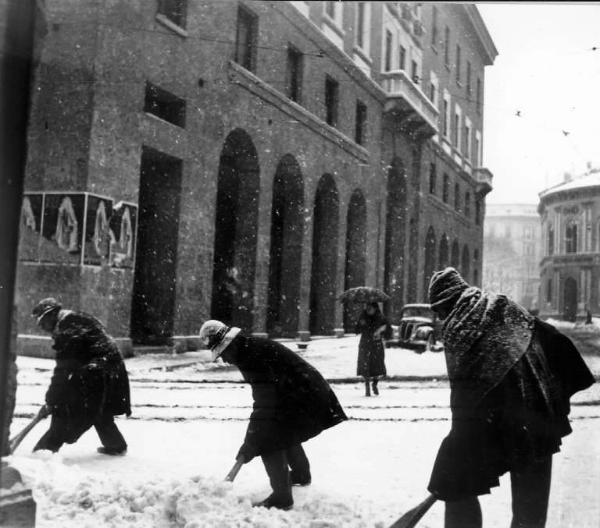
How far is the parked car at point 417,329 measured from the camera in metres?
4.25

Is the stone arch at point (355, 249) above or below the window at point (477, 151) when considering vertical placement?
below

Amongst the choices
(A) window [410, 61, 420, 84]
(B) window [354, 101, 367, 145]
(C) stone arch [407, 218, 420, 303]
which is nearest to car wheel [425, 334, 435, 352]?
(C) stone arch [407, 218, 420, 303]

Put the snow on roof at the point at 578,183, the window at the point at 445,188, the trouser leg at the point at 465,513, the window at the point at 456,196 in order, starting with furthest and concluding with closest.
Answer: the window at the point at 445,188 → the window at the point at 456,196 → the snow on roof at the point at 578,183 → the trouser leg at the point at 465,513

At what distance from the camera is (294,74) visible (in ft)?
14.4

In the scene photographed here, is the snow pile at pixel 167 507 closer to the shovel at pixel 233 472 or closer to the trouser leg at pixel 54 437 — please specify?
the shovel at pixel 233 472

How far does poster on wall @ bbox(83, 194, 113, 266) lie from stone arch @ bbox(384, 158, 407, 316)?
2.01 meters

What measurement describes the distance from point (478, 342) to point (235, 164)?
2487 mm

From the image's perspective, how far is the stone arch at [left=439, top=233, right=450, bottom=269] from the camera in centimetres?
474

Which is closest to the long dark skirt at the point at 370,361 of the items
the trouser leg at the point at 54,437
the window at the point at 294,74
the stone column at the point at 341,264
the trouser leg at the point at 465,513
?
the stone column at the point at 341,264

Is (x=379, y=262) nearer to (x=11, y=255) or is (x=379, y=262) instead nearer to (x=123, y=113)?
(x=123, y=113)

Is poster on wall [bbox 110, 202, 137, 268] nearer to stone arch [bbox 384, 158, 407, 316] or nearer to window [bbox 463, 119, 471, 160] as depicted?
stone arch [bbox 384, 158, 407, 316]

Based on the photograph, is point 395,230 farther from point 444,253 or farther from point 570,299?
point 570,299

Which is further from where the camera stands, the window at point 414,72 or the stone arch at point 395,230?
the stone arch at point 395,230

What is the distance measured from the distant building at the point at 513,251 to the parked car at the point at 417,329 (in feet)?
1.49
